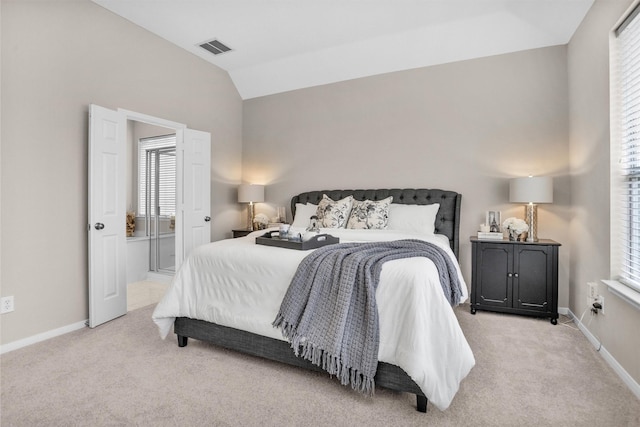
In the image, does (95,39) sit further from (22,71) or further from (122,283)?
(122,283)

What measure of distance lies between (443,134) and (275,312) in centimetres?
291

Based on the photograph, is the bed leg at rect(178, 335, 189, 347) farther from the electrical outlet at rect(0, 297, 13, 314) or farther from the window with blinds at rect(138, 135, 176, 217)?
the window with blinds at rect(138, 135, 176, 217)

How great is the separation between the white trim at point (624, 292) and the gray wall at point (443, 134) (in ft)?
4.15

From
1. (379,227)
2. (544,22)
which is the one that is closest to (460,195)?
(379,227)

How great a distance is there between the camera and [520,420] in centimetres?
177

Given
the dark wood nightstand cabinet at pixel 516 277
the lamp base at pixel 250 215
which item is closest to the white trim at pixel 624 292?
the dark wood nightstand cabinet at pixel 516 277

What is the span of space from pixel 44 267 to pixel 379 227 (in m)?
3.03

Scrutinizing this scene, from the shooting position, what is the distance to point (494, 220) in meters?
3.70

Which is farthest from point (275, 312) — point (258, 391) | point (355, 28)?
point (355, 28)

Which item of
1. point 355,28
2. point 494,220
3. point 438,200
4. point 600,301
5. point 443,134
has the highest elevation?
point 355,28

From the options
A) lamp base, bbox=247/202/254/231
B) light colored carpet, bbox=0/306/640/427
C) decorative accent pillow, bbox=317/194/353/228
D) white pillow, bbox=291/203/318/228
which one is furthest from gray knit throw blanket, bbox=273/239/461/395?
lamp base, bbox=247/202/254/231

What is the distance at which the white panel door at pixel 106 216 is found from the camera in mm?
3117

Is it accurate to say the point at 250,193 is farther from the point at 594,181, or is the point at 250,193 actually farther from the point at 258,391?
the point at 594,181

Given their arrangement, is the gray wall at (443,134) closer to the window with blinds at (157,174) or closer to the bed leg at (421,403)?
the window with blinds at (157,174)
